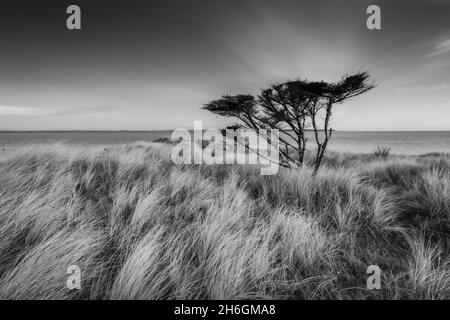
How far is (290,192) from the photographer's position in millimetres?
4551

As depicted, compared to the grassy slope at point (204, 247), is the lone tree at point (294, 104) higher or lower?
higher

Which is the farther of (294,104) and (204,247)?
(294,104)

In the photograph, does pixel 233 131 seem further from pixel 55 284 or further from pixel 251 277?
pixel 55 284

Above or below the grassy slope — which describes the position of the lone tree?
above

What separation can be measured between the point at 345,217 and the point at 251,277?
A: 6.21 ft

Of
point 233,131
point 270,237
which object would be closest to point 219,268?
point 270,237

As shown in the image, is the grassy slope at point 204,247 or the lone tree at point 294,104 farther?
the lone tree at point 294,104

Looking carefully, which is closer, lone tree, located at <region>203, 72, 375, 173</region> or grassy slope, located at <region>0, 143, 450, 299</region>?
grassy slope, located at <region>0, 143, 450, 299</region>

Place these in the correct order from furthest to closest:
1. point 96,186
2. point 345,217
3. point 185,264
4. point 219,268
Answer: point 96,186 < point 345,217 < point 185,264 < point 219,268
